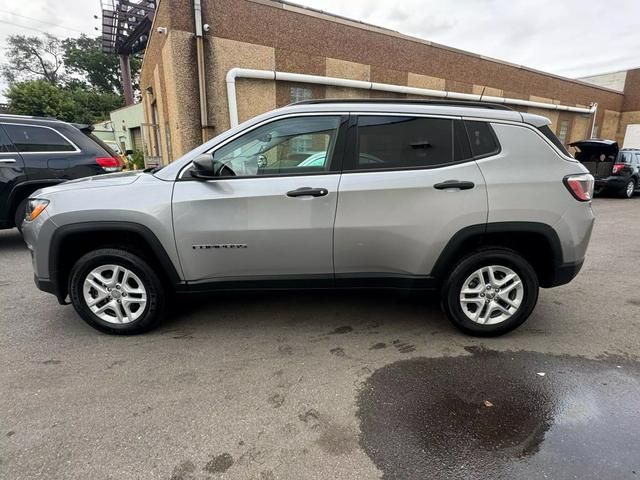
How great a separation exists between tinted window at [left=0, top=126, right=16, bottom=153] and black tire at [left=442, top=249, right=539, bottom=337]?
630 cm

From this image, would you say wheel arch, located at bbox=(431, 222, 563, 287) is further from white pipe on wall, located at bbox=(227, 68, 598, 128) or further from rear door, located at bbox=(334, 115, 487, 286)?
white pipe on wall, located at bbox=(227, 68, 598, 128)

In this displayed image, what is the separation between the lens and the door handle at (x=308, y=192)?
9.27 ft

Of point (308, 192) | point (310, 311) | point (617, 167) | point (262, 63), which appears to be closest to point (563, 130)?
point (617, 167)

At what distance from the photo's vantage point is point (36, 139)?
5.63 metres

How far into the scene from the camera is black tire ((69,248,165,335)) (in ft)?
9.81

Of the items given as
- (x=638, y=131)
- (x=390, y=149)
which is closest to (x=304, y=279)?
(x=390, y=149)

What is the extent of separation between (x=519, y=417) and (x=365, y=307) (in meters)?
1.69

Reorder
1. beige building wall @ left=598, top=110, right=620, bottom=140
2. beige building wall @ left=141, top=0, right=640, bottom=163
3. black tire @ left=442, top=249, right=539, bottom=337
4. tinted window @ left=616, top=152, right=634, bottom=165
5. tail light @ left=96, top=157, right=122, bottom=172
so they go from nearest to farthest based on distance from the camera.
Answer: black tire @ left=442, top=249, right=539, bottom=337, tail light @ left=96, top=157, right=122, bottom=172, beige building wall @ left=141, top=0, right=640, bottom=163, tinted window @ left=616, top=152, right=634, bottom=165, beige building wall @ left=598, top=110, right=620, bottom=140

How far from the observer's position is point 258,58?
977 cm

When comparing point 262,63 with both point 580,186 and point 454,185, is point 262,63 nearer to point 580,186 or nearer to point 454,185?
point 454,185

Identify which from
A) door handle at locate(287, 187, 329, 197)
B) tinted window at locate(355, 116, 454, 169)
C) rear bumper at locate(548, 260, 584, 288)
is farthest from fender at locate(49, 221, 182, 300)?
rear bumper at locate(548, 260, 584, 288)

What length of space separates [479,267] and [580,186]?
98 cm

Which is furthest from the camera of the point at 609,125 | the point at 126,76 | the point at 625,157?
the point at 126,76

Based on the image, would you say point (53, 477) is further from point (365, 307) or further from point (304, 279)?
point (365, 307)
